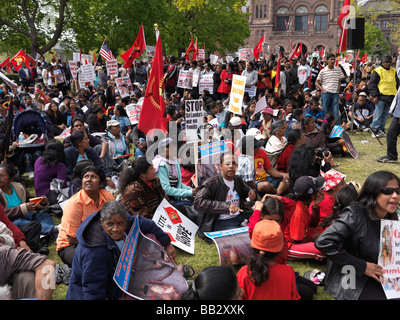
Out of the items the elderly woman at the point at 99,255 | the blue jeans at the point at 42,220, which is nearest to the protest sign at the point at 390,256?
the elderly woman at the point at 99,255

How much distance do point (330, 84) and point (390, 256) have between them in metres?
8.16

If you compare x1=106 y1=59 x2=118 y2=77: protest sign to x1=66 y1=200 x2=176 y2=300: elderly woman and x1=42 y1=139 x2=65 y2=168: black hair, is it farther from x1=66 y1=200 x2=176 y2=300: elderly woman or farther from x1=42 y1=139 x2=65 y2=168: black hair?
x1=66 y1=200 x2=176 y2=300: elderly woman

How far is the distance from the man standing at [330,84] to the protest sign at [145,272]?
8578mm

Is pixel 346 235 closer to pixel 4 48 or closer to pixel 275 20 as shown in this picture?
pixel 4 48

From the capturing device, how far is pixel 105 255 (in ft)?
9.95

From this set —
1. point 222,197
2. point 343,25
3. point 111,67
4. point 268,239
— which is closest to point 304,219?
point 222,197

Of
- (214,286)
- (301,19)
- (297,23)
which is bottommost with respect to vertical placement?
(214,286)

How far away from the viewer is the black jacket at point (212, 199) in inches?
179

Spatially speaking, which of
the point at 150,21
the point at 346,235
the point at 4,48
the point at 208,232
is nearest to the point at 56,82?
the point at 150,21

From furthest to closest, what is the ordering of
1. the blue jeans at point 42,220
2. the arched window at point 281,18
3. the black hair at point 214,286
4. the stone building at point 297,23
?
the arched window at point 281,18 < the stone building at point 297,23 < the blue jeans at point 42,220 < the black hair at point 214,286

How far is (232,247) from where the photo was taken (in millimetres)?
4414

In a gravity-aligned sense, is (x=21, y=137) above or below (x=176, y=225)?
above

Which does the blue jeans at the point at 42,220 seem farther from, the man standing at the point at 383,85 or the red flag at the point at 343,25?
the red flag at the point at 343,25

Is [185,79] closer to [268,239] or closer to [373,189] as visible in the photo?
[373,189]
